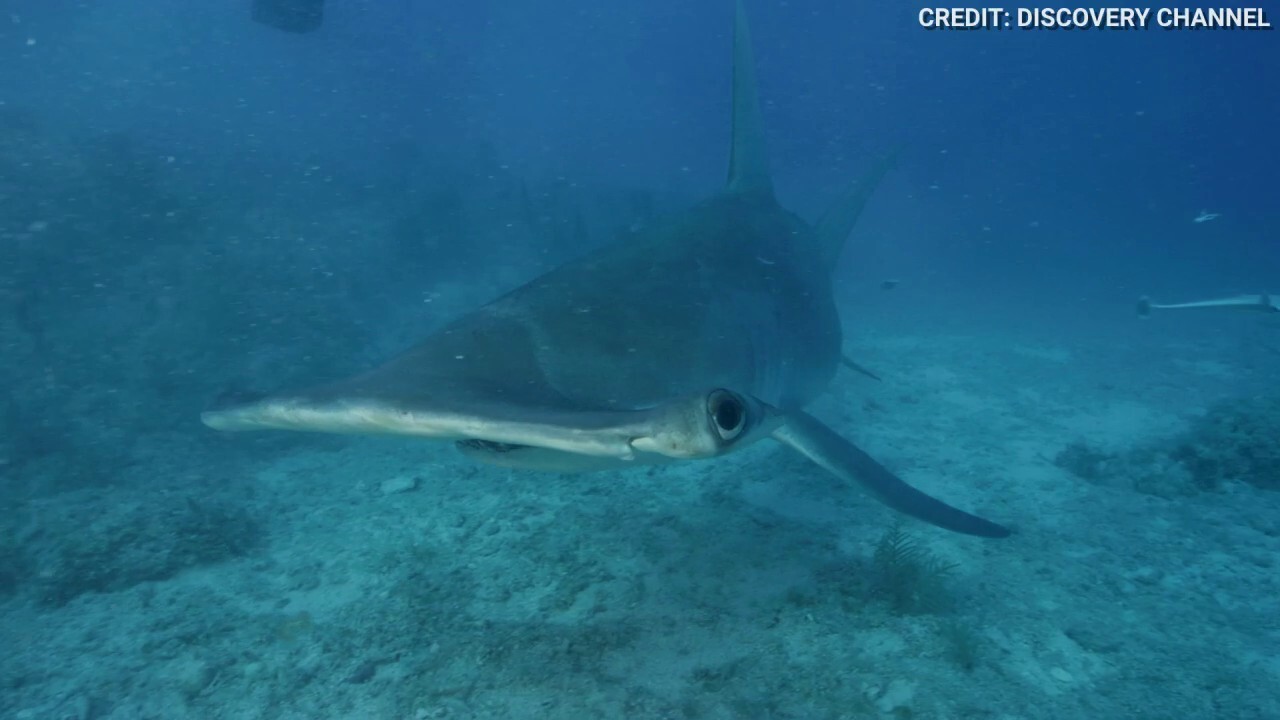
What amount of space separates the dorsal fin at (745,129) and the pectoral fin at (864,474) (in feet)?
10.4

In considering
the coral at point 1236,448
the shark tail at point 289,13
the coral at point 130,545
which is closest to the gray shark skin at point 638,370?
the coral at point 130,545

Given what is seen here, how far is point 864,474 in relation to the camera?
3465 millimetres

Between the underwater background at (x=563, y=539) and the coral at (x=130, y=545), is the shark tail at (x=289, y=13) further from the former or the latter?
the coral at (x=130, y=545)

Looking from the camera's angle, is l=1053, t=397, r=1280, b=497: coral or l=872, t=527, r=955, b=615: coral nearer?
l=872, t=527, r=955, b=615: coral

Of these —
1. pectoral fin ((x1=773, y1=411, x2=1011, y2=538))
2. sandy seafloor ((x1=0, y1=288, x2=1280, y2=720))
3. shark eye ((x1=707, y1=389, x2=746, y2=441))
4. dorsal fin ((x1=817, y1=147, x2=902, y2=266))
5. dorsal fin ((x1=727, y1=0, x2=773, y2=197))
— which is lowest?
sandy seafloor ((x1=0, y1=288, x2=1280, y2=720))

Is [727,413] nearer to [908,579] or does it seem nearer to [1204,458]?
[908,579]

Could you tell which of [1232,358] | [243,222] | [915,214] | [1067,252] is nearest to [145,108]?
[243,222]

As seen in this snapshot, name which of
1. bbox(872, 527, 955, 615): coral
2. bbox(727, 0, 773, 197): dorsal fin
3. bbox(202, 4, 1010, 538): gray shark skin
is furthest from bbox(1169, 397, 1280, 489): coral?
bbox(727, 0, 773, 197): dorsal fin

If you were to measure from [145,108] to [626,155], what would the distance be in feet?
Result: 168

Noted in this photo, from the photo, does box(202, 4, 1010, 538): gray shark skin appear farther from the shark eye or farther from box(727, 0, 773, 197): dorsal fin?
box(727, 0, 773, 197): dorsal fin

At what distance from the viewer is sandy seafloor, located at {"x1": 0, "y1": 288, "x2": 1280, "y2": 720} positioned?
10.7 feet

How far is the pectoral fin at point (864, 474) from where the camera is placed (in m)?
3.42

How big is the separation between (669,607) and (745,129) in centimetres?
480

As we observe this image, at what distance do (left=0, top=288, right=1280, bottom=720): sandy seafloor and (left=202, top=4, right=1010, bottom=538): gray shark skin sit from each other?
88 centimetres
